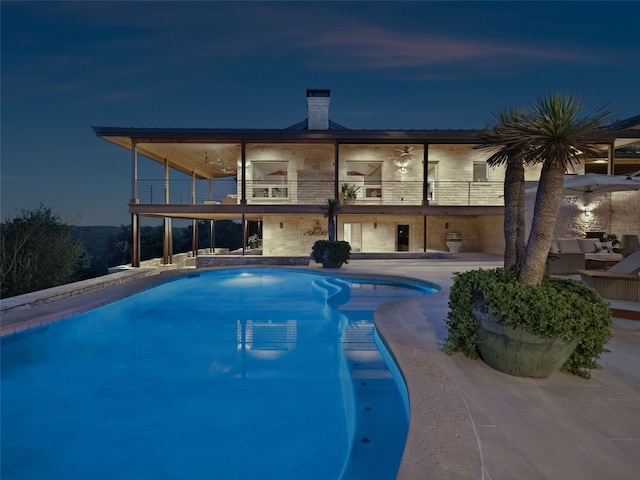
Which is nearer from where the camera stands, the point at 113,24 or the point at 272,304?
the point at 272,304

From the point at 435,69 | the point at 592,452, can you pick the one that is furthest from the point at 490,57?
the point at 592,452

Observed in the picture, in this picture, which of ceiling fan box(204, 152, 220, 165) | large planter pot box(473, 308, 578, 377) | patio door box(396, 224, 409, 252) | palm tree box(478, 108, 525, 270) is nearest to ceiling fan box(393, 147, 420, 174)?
patio door box(396, 224, 409, 252)

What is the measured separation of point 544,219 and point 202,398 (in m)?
4.22

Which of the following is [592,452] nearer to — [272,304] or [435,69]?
[272,304]

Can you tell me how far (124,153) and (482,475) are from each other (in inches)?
1985

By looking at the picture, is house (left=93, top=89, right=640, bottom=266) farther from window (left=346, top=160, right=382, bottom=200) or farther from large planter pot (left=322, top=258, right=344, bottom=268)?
large planter pot (left=322, top=258, right=344, bottom=268)

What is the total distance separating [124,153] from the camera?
143ft

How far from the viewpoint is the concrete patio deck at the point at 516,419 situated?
2.04 m

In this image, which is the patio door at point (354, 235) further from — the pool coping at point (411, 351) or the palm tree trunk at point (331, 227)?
the pool coping at point (411, 351)

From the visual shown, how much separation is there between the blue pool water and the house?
9.06 meters

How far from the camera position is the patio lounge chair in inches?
226

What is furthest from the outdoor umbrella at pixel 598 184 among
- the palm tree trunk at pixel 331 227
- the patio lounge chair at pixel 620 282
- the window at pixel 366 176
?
the window at pixel 366 176

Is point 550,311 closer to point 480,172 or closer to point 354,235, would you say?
point 354,235

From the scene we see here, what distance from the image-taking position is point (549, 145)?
324 centimetres
